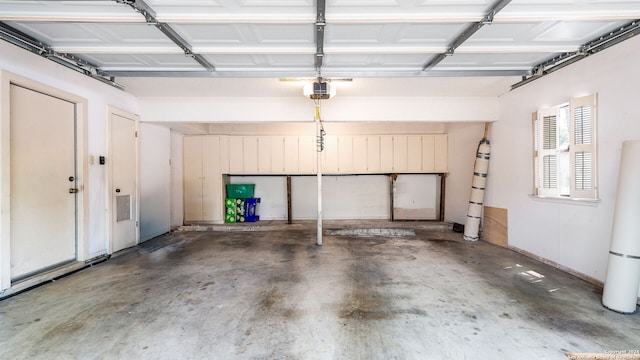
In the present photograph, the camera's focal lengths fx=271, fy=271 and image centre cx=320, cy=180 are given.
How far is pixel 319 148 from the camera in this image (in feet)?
15.6

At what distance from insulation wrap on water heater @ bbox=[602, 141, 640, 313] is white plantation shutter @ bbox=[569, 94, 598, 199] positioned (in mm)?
652

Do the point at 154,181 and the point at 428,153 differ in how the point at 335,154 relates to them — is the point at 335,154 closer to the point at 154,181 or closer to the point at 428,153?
the point at 428,153

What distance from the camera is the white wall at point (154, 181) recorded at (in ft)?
16.1

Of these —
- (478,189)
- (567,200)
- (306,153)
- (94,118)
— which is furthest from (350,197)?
(94,118)

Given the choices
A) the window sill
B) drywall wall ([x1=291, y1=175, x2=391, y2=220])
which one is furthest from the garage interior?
drywall wall ([x1=291, y1=175, x2=391, y2=220])

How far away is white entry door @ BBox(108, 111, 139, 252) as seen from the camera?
4129 millimetres

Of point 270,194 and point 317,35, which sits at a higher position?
point 317,35

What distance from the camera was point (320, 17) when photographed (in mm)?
2230

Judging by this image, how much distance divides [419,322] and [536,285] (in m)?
1.72

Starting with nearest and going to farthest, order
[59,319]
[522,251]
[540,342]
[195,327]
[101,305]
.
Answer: [540,342], [195,327], [59,319], [101,305], [522,251]

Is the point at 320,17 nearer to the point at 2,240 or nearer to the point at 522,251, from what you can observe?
the point at 2,240

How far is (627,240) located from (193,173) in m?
7.07

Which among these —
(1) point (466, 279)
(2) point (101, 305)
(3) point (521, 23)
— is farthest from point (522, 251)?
(2) point (101, 305)

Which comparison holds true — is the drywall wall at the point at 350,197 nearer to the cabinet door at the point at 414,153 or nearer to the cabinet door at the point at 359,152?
the cabinet door at the point at 359,152
